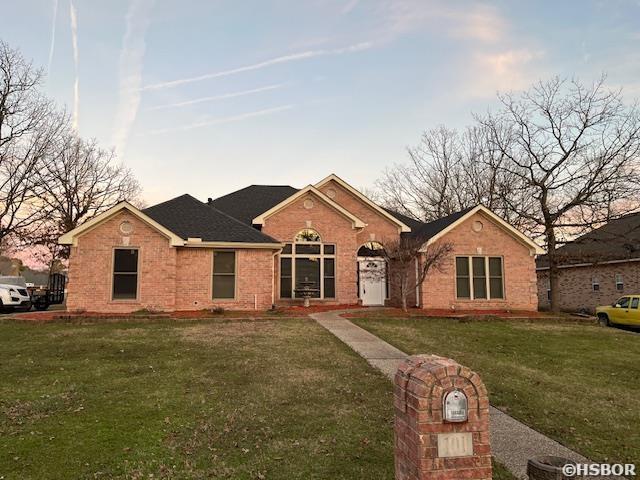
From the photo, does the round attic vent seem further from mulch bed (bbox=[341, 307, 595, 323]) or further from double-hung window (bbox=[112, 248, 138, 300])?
mulch bed (bbox=[341, 307, 595, 323])

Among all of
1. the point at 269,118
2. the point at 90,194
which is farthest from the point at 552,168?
the point at 90,194

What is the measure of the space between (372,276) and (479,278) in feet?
17.0

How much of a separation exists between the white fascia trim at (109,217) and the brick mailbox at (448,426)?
15.6m

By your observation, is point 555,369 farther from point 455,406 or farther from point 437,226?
point 437,226

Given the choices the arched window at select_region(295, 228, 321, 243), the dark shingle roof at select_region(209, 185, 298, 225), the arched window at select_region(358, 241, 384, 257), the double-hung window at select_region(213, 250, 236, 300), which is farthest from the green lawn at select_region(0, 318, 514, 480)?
the dark shingle roof at select_region(209, 185, 298, 225)

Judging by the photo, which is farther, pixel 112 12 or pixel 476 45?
pixel 476 45

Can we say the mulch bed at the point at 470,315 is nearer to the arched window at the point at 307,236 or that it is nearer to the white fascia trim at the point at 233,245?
the white fascia trim at the point at 233,245

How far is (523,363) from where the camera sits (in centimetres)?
1050

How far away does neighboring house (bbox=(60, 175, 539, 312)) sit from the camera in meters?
17.1

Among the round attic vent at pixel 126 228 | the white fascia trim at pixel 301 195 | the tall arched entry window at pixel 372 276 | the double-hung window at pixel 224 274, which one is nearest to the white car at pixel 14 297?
the round attic vent at pixel 126 228

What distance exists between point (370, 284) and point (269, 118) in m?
9.72

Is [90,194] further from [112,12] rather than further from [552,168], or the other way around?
[552,168]

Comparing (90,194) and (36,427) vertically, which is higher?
(90,194)

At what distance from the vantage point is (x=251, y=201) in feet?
83.6
